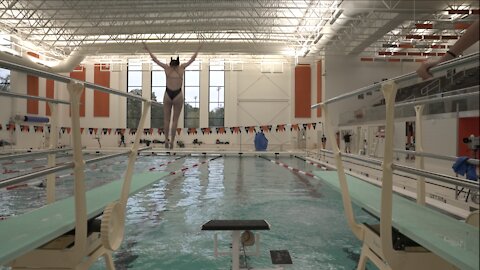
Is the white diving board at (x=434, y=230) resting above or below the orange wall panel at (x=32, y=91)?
below

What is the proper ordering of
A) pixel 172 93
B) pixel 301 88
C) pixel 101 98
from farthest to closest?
pixel 101 98 → pixel 301 88 → pixel 172 93

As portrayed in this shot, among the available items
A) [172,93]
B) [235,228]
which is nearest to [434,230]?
[235,228]

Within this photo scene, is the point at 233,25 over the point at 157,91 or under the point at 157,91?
over

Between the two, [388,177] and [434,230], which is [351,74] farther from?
[388,177]

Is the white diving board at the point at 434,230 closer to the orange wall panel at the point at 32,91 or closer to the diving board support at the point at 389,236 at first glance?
the diving board support at the point at 389,236

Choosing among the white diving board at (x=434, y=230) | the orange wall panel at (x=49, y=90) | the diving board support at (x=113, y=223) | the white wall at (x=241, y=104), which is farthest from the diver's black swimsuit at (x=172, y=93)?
the orange wall panel at (x=49, y=90)

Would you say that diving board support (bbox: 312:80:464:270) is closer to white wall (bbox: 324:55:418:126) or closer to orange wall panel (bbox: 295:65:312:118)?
white wall (bbox: 324:55:418:126)

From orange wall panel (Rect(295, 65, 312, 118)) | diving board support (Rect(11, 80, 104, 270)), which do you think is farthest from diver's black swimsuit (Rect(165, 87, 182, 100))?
orange wall panel (Rect(295, 65, 312, 118))

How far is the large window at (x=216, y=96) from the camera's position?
24.8 meters

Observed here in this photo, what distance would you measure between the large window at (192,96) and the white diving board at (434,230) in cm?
2211

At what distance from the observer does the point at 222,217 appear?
4.73 metres

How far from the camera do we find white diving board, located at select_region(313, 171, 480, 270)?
54.6 inches

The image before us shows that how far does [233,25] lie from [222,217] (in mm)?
13646

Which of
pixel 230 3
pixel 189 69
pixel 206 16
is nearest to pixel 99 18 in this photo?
pixel 206 16
